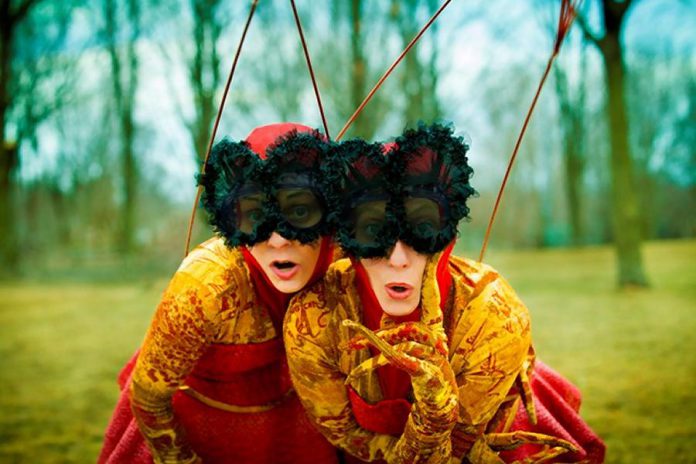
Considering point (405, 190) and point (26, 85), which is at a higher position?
point (26, 85)

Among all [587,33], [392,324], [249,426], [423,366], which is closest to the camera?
[423,366]

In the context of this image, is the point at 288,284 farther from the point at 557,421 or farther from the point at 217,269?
the point at 557,421

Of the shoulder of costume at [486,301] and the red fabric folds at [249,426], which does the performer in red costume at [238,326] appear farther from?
the shoulder of costume at [486,301]

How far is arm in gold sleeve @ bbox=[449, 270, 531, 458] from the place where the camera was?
50.9 inches

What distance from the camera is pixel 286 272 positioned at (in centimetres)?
137

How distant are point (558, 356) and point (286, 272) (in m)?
3.27

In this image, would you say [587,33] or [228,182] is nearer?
[228,182]

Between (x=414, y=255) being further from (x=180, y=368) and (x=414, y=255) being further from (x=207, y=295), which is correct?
(x=180, y=368)

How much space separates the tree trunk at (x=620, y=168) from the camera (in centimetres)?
568

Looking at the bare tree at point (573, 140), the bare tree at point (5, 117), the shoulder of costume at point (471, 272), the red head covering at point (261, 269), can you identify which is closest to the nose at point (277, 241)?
the red head covering at point (261, 269)

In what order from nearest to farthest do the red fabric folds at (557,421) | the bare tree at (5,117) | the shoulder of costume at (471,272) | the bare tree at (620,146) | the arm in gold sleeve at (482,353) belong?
the arm in gold sleeve at (482,353) → the shoulder of costume at (471,272) → the red fabric folds at (557,421) → the bare tree at (620,146) → the bare tree at (5,117)

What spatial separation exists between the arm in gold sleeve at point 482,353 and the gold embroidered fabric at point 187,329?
21.8 inches

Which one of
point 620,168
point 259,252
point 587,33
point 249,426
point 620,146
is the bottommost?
point 249,426

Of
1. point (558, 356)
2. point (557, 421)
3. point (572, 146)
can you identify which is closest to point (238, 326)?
point (557, 421)
